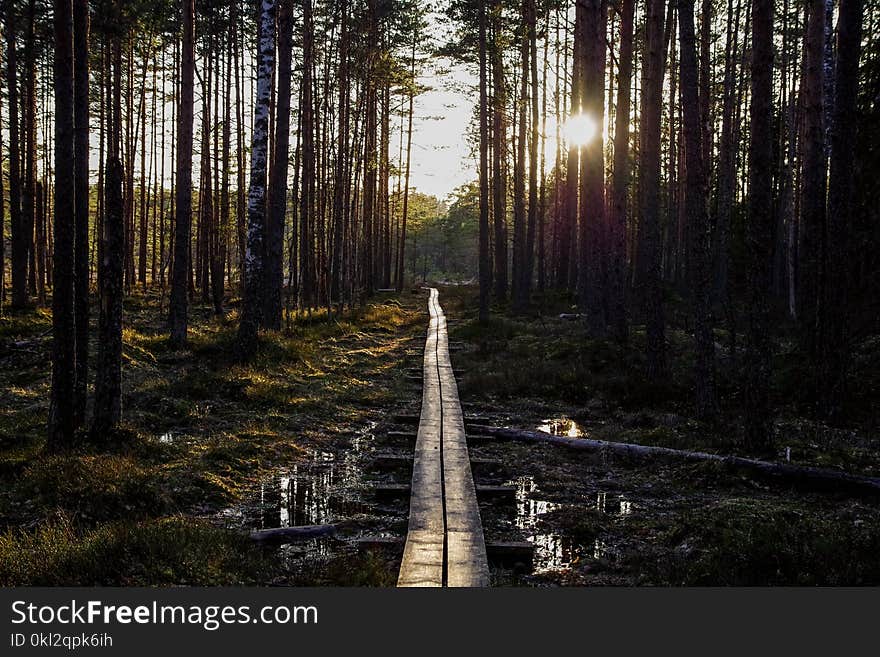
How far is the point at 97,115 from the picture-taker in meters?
33.3

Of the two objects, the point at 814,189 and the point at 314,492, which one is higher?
the point at 814,189

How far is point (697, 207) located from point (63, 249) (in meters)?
8.03

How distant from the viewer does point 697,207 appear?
9469 mm

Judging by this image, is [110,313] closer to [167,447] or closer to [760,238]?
[167,447]

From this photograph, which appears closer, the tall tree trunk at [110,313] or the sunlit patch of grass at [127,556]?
the sunlit patch of grass at [127,556]

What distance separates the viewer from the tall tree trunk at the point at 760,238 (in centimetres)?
769

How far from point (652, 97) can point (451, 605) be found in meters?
11.9

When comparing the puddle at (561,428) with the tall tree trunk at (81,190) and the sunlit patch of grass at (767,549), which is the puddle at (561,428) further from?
the tall tree trunk at (81,190)

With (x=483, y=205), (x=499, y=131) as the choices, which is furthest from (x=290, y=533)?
(x=499, y=131)

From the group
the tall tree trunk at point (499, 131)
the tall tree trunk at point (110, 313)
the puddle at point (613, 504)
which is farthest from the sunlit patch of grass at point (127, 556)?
the tall tree trunk at point (499, 131)

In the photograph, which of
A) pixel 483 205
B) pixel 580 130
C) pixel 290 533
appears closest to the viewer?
pixel 290 533

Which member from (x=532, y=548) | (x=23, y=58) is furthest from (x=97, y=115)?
(x=532, y=548)

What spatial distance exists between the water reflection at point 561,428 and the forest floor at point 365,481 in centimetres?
7

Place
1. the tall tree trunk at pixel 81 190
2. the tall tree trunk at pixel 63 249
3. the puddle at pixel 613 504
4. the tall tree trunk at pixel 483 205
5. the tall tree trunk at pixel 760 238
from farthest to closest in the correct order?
the tall tree trunk at pixel 483 205, the tall tree trunk at pixel 760 238, the tall tree trunk at pixel 81 190, the tall tree trunk at pixel 63 249, the puddle at pixel 613 504
